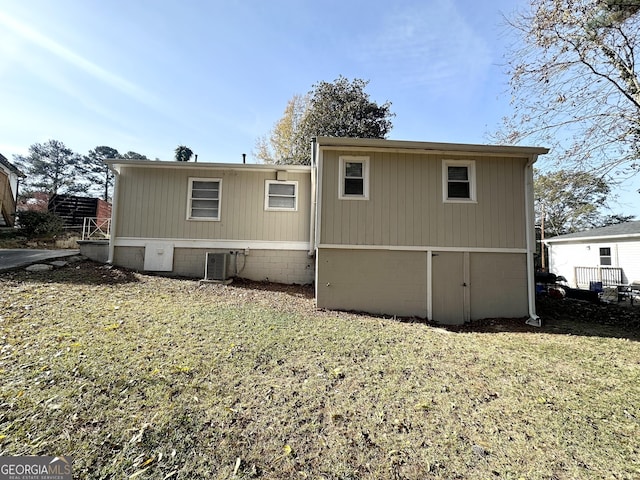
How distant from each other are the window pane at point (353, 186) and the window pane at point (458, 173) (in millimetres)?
2011

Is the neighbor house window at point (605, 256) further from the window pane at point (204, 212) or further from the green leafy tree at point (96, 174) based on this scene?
the green leafy tree at point (96, 174)

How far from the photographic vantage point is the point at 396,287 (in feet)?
19.7

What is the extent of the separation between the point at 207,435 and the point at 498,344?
14.5 ft

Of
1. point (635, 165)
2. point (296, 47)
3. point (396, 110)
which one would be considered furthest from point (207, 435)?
point (396, 110)

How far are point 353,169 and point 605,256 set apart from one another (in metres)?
15.9

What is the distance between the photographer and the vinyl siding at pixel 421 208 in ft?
19.8

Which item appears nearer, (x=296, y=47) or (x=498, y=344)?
(x=498, y=344)

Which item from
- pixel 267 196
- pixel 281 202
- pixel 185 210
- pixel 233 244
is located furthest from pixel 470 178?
pixel 185 210

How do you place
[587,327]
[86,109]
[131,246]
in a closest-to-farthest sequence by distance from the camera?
[587,327] < [131,246] < [86,109]

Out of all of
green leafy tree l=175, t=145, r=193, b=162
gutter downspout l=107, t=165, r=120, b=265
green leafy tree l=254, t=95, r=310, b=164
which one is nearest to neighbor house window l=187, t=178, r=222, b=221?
gutter downspout l=107, t=165, r=120, b=265

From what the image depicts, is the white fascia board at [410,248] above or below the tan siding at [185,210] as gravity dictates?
below

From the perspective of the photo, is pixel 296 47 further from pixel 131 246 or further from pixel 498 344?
pixel 498 344

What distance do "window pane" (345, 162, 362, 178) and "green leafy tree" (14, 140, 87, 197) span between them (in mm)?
29500

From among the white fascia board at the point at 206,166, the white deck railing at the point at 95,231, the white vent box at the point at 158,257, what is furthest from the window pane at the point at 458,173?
the white deck railing at the point at 95,231
